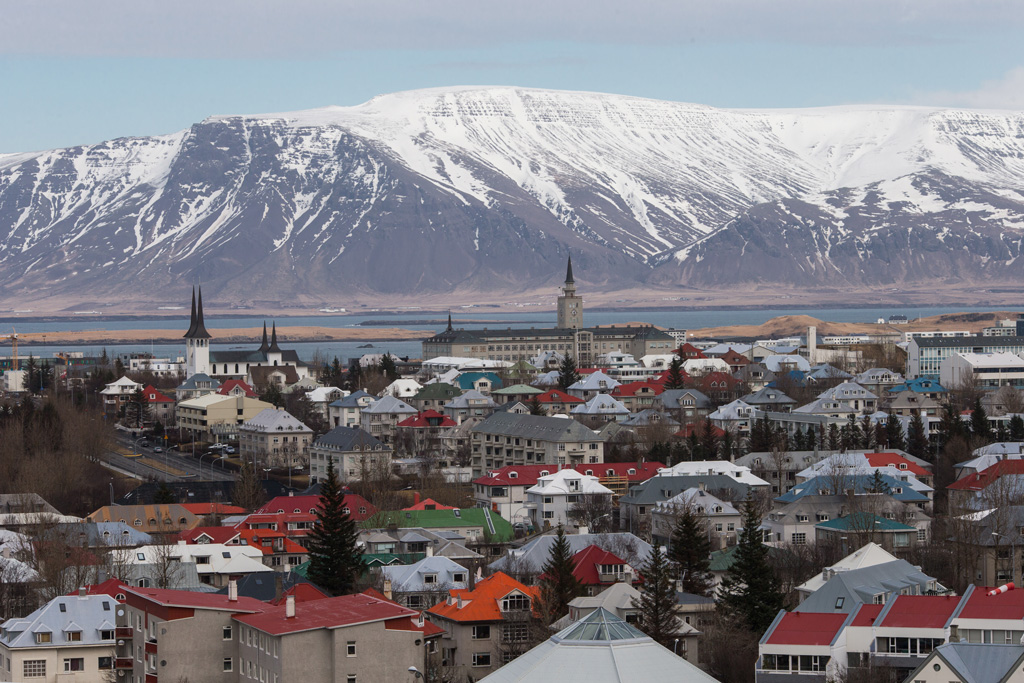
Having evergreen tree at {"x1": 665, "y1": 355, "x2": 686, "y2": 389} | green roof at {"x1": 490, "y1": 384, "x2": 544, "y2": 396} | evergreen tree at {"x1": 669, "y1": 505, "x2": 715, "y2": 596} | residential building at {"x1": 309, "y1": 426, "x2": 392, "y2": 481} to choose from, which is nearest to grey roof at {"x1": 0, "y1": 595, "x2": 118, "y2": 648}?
evergreen tree at {"x1": 669, "y1": 505, "x2": 715, "y2": 596}

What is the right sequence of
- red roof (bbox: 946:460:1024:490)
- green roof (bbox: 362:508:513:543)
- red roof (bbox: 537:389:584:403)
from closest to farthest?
green roof (bbox: 362:508:513:543) < red roof (bbox: 946:460:1024:490) < red roof (bbox: 537:389:584:403)

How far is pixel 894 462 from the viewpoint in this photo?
86250 millimetres

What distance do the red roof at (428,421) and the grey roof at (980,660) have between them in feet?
268

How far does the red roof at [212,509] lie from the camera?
250 feet

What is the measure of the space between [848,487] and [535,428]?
2969 cm

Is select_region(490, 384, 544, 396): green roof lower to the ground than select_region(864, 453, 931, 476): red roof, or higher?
lower

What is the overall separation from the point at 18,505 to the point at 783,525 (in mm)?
29443

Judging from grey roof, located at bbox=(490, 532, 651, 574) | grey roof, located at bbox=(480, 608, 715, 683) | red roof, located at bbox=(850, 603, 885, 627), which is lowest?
grey roof, located at bbox=(490, 532, 651, 574)

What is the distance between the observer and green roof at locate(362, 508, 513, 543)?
69.8 m

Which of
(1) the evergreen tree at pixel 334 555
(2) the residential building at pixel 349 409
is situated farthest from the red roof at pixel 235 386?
(1) the evergreen tree at pixel 334 555

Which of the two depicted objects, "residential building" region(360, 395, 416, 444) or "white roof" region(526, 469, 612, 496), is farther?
"residential building" region(360, 395, 416, 444)

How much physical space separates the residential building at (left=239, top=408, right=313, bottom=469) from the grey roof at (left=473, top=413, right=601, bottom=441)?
10.7m

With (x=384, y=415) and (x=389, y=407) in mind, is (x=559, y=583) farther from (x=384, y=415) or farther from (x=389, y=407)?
(x=389, y=407)

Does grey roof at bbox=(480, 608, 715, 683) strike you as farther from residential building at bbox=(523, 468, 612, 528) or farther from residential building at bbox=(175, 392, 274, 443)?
residential building at bbox=(175, 392, 274, 443)
